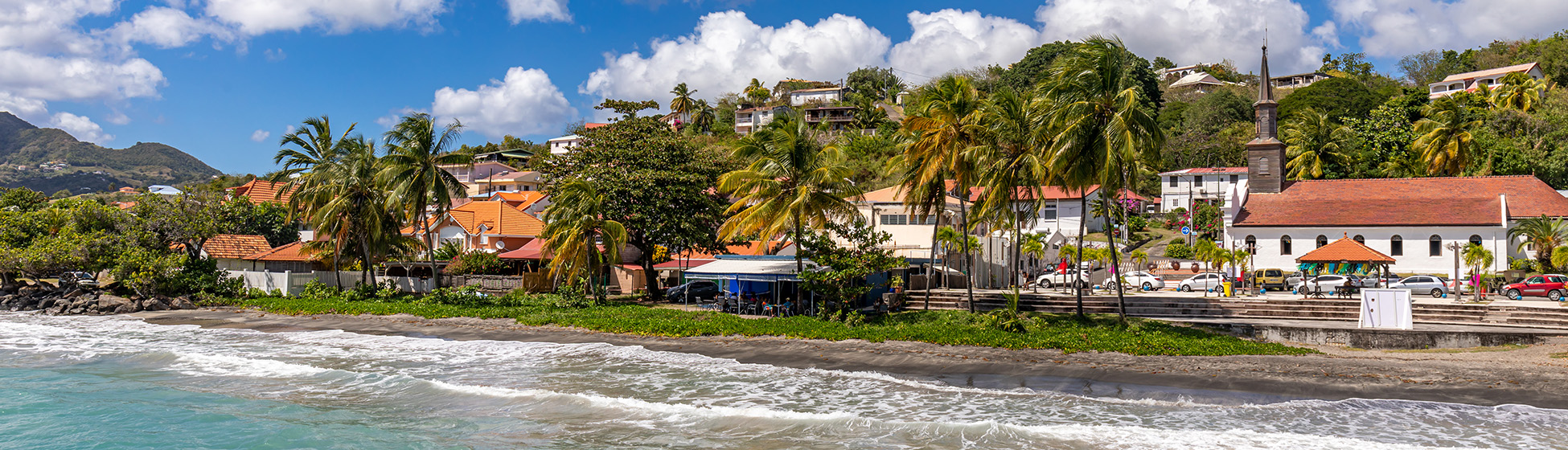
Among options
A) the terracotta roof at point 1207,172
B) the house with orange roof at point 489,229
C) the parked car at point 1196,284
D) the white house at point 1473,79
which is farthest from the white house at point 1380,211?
the white house at point 1473,79

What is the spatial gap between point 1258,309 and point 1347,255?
6.62 m

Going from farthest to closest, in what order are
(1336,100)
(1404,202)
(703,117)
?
(703,117), (1336,100), (1404,202)

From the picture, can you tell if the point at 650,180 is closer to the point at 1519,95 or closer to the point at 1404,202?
the point at 1404,202

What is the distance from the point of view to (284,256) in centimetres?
3841

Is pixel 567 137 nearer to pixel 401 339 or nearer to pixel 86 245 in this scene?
pixel 86 245

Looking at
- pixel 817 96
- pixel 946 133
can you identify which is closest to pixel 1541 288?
pixel 946 133

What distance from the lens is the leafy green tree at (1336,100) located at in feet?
237

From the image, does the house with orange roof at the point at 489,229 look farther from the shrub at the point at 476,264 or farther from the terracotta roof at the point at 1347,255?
the terracotta roof at the point at 1347,255

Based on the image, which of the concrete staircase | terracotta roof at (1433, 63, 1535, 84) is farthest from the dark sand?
terracotta roof at (1433, 63, 1535, 84)

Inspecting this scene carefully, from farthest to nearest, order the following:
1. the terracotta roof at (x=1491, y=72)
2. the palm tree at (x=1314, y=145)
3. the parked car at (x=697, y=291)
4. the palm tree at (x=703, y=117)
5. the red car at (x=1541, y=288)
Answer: the palm tree at (x=703, y=117) < the terracotta roof at (x=1491, y=72) < the palm tree at (x=1314, y=145) < the parked car at (x=697, y=291) < the red car at (x=1541, y=288)

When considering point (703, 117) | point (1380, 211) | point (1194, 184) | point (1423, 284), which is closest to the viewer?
point (1423, 284)

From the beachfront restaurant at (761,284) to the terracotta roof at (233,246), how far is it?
1011 inches

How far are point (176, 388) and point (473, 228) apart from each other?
2912cm

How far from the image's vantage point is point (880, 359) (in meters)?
19.2
